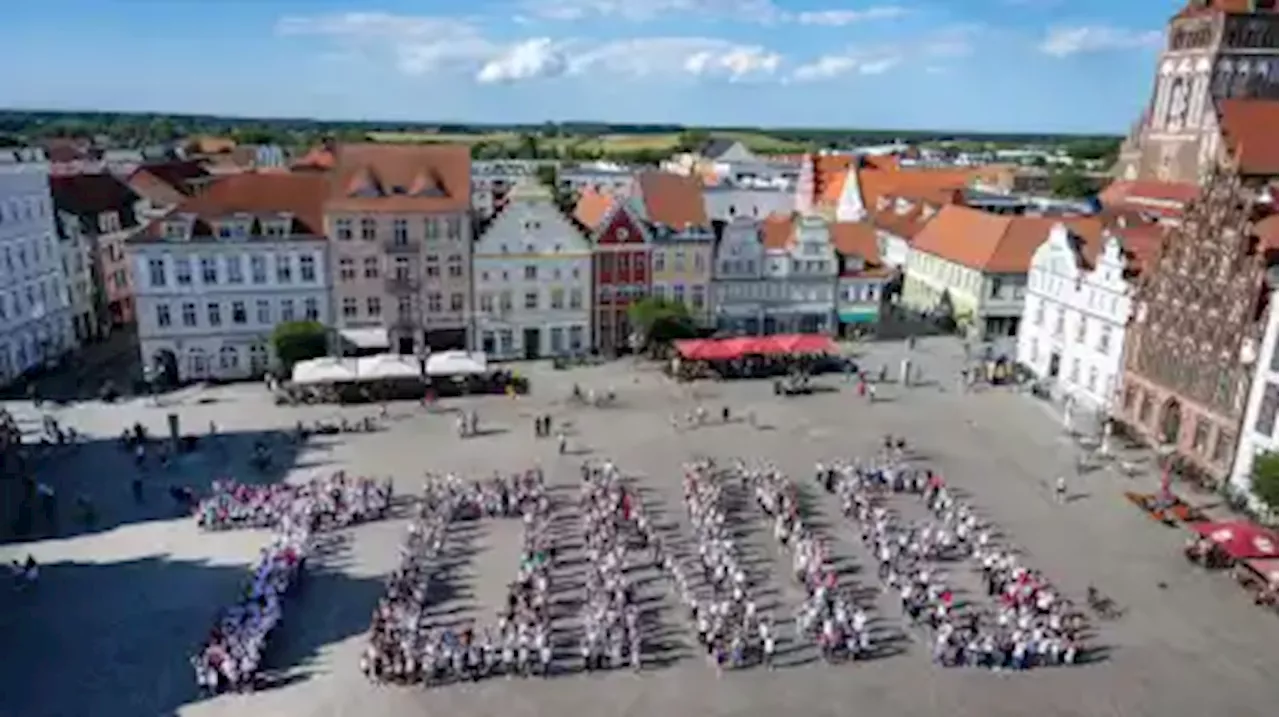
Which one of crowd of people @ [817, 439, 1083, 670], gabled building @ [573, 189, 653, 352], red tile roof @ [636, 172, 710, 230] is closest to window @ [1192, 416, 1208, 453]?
crowd of people @ [817, 439, 1083, 670]

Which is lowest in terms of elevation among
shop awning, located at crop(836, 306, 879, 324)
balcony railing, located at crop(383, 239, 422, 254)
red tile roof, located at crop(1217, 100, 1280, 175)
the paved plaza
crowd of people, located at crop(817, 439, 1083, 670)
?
the paved plaza

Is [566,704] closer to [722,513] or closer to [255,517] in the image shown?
[722,513]

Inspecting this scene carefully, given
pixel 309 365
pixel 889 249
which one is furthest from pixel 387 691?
pixel 889 249

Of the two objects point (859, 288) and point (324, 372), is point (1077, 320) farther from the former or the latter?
point (324, 372)

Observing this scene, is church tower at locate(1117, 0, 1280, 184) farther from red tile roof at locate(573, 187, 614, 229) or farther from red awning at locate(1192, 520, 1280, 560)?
red awning at locate(1192, 520, 1280, 560)

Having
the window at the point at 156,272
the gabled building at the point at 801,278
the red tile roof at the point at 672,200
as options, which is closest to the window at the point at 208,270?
the window at the point at 156,272
